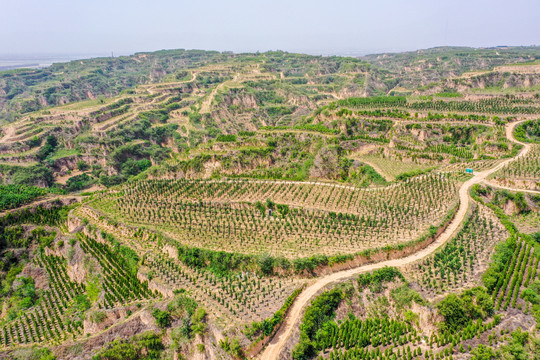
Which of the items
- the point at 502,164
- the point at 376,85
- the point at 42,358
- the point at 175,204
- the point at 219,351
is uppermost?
the point at 376,85

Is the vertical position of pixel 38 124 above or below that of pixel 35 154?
above

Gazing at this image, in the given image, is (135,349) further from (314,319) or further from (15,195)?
(15,195)

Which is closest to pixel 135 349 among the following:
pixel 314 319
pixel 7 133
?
pixel 314 319

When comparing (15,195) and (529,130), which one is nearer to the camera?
(15,195)

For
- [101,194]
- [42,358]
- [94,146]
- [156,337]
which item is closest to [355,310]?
[156,337]

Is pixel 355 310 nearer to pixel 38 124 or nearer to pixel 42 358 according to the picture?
pixel 42 358

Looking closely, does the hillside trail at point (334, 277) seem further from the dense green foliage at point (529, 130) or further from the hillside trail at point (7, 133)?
the hillside trail at point (7, 133)

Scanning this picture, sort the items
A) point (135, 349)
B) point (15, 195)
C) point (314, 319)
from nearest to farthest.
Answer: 1. point (314, 319)
2. point (135, 349)
3. point (15, 195)

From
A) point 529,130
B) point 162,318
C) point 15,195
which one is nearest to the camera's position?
point 162,318

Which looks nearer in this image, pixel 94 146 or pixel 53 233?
pixel 53 233

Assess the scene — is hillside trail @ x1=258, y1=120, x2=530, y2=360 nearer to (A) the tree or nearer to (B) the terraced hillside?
(B) the terraced hillside

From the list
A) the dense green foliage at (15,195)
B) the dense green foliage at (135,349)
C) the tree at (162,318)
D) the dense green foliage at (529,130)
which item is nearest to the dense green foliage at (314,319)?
the tree at (162,318)
